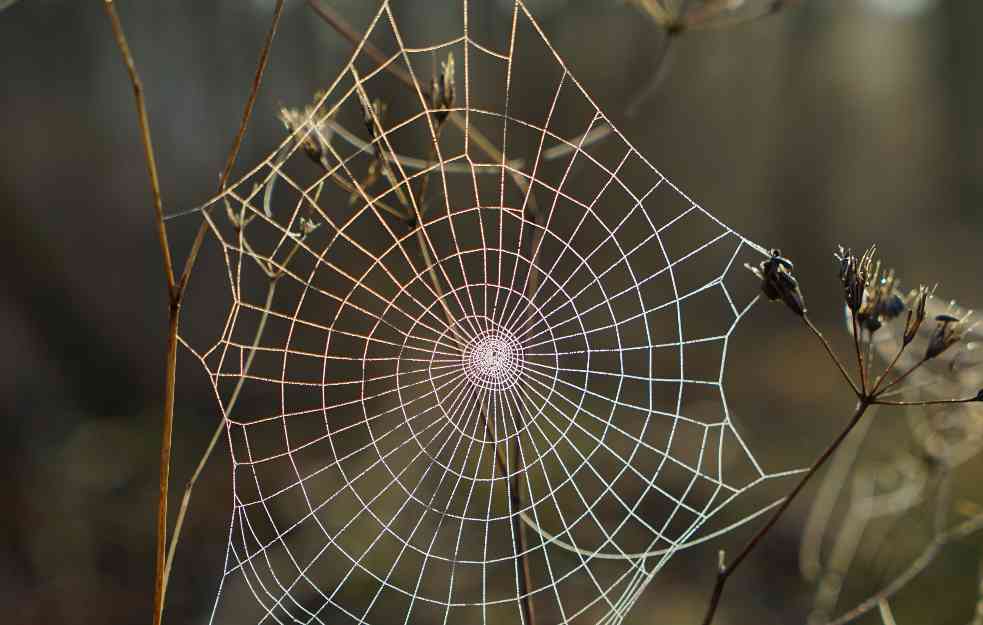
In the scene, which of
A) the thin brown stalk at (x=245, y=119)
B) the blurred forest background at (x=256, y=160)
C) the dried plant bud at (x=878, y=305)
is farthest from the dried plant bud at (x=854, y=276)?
the blurred forest background at (x=256, y=160)

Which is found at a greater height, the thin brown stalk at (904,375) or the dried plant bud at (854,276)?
the dried plant bud at (854,276)

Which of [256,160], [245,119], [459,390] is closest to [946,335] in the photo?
[245,119]

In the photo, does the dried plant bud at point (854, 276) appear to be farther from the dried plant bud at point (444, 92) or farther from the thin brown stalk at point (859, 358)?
the dried plant bud at point (444, 92)

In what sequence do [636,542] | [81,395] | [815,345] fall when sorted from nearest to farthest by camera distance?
[636,542]
[81,395]
[815,345]

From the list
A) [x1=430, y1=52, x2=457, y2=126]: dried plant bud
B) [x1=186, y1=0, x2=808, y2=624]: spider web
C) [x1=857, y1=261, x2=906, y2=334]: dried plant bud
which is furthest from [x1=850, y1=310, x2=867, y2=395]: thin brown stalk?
[x1=186, y1=0, x2=808, y2=624]: spider web

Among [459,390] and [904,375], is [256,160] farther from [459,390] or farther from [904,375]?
[904,375]

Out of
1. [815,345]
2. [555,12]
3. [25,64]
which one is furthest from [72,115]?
[815,345]

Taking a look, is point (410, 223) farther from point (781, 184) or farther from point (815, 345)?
point (781, 184)

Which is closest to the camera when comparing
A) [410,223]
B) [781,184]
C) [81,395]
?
[410,223]
